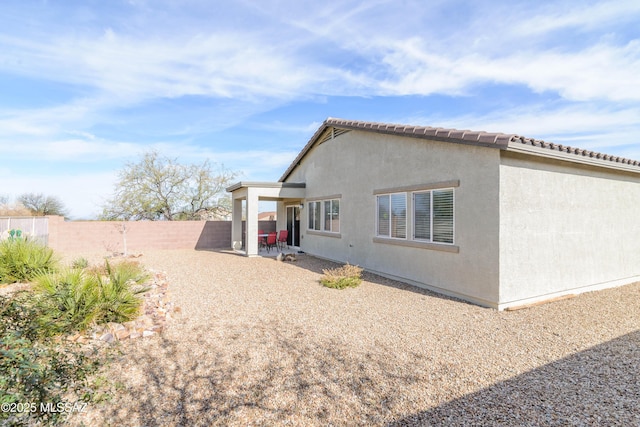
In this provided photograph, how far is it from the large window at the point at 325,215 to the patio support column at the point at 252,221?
281 centimetres

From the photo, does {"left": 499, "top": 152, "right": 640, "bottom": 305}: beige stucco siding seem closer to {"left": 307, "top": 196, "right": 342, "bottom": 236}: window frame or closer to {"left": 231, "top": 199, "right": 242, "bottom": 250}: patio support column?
{"left": 307, "top": 196, "right": 342, "bottom": 236}: window frame

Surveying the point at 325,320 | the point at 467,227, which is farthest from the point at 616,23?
the point at 325,320

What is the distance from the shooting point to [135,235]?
20.1 meters

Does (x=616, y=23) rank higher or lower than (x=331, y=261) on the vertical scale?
higher

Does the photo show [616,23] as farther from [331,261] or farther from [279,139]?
[279,139]

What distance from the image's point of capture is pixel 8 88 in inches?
410

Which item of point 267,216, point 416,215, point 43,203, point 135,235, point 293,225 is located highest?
point 43,203

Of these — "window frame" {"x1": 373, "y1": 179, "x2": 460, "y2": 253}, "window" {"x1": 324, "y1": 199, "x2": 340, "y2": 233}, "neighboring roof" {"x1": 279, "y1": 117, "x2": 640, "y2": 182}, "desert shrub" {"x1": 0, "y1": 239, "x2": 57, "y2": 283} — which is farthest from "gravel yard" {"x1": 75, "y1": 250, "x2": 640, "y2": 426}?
"window" {"x1": 324, "y1": 199, "x2": 340, "y2": 233}

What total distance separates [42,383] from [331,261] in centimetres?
1267

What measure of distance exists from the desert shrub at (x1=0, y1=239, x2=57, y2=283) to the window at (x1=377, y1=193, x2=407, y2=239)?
32.3 feet

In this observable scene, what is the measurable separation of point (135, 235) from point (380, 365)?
19.5m

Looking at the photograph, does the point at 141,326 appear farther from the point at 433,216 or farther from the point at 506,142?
the point at 506,142

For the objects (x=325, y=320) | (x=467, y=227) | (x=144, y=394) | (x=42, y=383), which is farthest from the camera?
(x=467, y=227)

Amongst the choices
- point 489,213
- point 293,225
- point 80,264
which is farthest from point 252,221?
point 489,213
